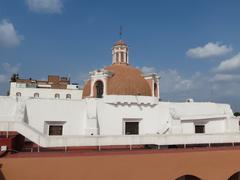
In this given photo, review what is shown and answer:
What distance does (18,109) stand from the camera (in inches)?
576

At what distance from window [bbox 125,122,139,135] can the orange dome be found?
93.2 inches

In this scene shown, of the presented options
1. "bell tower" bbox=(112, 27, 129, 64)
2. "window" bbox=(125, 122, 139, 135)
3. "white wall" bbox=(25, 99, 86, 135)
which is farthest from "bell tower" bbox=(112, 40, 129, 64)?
"white wall" bbox=(25, 99, 86, 135)

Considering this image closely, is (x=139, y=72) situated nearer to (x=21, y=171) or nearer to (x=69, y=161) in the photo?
(x=69, y=161)

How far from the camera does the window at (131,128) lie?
17.6 metres

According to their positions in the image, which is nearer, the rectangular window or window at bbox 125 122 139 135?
window at bbox 125 122 139 135

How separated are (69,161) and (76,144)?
147cm

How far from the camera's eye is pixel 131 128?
1770 cm

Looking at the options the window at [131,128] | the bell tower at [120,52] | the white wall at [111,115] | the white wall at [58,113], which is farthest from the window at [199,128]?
the white wall at [58,113]

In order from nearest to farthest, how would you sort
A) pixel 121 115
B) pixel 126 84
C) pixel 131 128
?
pixel 121 115 < pixel 131 128 < pixel 126 84

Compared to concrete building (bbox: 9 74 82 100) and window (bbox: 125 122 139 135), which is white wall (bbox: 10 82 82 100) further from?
window (bbox: 125 122 139 135)

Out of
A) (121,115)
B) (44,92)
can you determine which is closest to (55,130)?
(121,115)

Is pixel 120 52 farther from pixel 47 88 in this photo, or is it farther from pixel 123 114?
pixel 47 88

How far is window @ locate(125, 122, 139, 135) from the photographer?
693 inches

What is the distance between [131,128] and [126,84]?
345 centimetres
